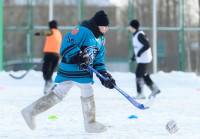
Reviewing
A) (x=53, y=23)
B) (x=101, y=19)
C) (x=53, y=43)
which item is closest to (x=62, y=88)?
(x=101, y=19)

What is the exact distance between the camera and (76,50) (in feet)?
12.6

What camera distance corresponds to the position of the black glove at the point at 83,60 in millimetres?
3795

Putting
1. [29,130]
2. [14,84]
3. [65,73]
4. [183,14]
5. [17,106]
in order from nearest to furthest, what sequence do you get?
[65,73] → [29,130] → [17,106] → [14,84] → [183,14]

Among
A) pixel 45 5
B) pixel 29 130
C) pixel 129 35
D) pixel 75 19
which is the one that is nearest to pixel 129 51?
pixel 129 35

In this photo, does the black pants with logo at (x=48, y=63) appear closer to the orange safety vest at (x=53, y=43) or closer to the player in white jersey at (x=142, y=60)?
the orange safety vest at (x=53, y=43)

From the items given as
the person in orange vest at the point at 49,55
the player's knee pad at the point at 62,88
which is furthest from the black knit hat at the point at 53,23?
the player's knee pad at the point at 62,88

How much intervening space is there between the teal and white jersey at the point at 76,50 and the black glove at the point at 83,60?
2.4 inches

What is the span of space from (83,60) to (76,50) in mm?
130

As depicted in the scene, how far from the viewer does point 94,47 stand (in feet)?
13.1

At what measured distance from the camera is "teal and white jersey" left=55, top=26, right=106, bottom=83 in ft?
12.8

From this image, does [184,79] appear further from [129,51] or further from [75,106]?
[75,106]

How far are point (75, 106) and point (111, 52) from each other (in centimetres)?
725

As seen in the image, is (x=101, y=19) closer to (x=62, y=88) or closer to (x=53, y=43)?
(x=62, y=88)

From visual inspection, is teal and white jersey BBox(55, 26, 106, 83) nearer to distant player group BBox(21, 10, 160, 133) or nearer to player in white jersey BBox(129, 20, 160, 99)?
distant player group BBox(21, 10, 160, 133)
